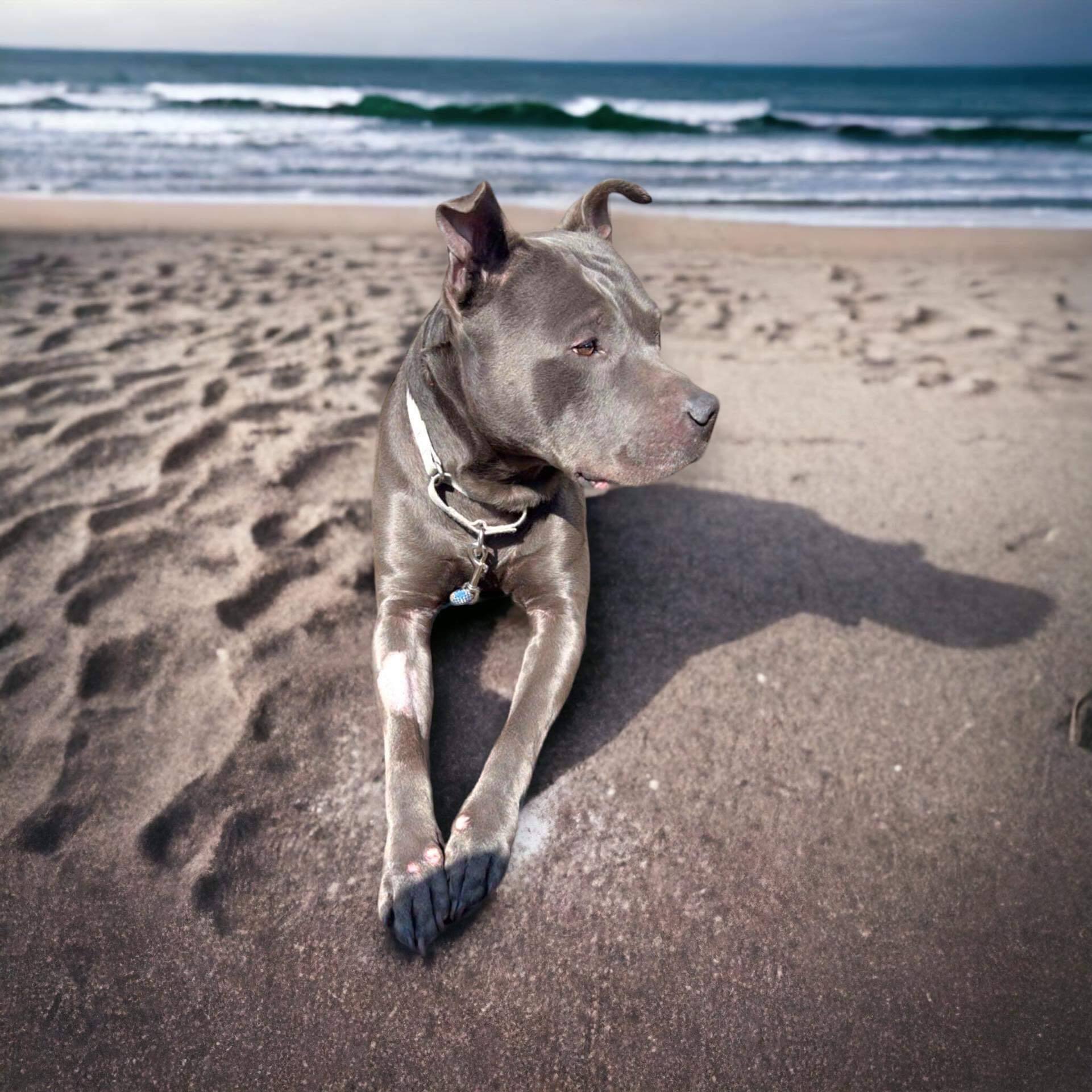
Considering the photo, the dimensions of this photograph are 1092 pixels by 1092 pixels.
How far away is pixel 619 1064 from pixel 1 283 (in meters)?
7.11

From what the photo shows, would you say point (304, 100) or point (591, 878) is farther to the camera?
point (304, 100)

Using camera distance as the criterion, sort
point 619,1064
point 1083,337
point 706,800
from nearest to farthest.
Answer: point 619,1064 < point 706,800 < point 1083,337

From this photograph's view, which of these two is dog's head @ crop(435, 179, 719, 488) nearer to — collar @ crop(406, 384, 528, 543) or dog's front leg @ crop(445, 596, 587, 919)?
collar @ crop(406, 384, 528, 543)

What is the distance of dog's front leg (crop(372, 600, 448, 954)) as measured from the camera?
234cm

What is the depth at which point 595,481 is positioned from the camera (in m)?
2.67

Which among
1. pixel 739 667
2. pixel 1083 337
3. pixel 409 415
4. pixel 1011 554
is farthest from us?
pixel 1083 337

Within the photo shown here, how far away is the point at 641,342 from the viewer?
8.70ft

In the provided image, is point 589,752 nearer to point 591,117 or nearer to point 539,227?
point 539,227

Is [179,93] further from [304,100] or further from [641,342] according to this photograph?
[641,342]

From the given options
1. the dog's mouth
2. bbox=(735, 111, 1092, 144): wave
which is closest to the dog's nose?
the dog's mouth

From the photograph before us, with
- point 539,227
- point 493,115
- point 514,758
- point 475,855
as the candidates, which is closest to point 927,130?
point 493,115

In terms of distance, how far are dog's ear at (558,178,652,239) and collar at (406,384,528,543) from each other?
91 cm

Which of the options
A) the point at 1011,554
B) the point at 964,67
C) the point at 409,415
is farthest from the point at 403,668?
the point at 964,67

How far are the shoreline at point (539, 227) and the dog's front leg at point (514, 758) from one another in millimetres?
6882
